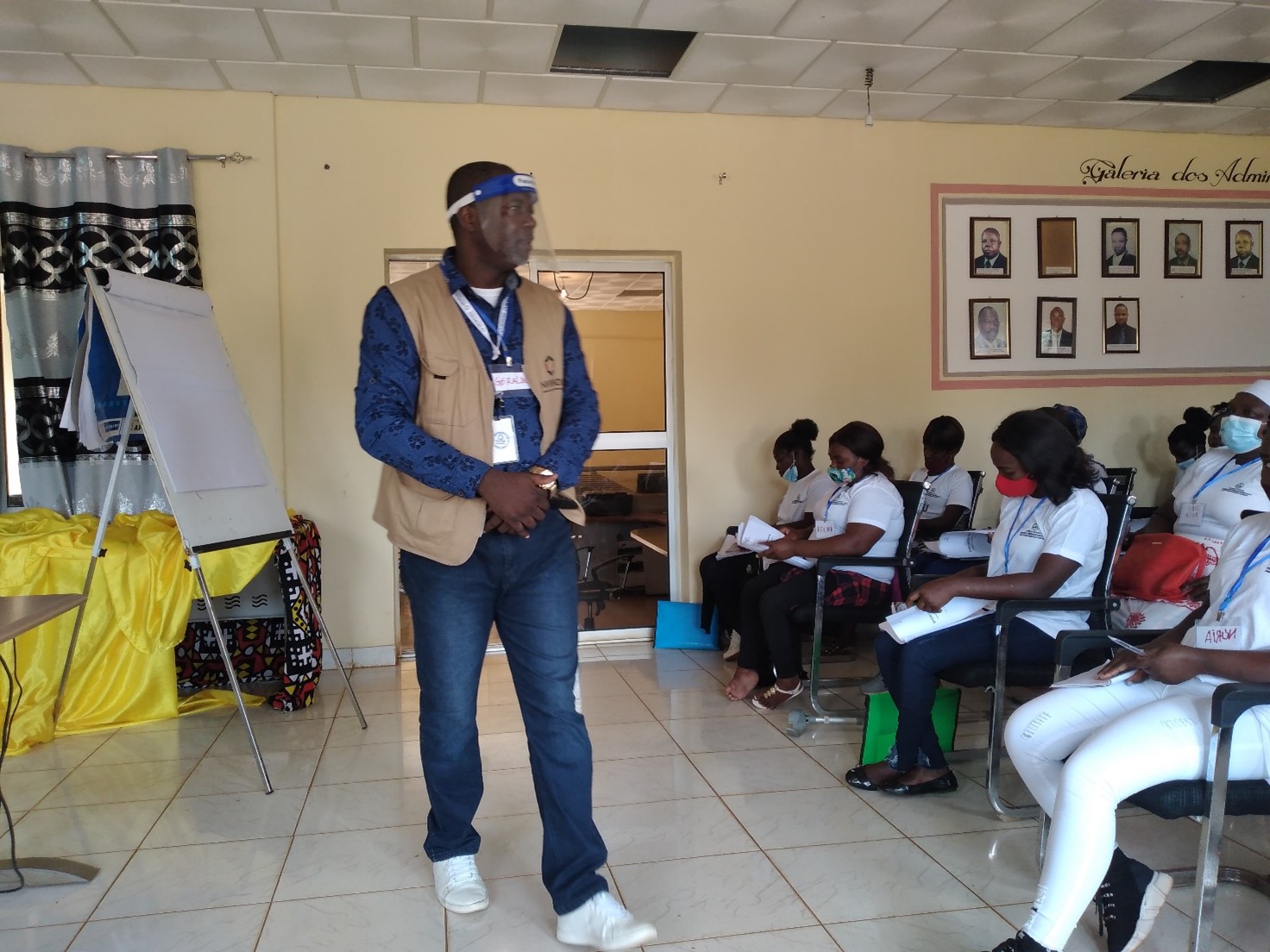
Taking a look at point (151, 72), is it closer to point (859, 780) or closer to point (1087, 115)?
point (859, 780)

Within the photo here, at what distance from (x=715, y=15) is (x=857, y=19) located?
0.56 meters

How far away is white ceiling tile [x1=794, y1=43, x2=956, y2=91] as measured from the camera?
417 cm

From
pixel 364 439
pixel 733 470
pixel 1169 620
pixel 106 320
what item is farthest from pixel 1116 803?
pixel 733 470

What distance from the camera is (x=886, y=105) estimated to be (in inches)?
191

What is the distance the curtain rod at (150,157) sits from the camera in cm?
426

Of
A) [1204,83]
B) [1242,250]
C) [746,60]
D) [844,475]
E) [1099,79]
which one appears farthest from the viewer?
[1242,250]

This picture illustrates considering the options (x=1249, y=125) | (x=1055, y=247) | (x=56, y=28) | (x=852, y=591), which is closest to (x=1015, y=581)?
(x=852, y=591)

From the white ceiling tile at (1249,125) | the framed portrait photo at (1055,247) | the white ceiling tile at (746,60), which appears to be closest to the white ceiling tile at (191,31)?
the white ceiling tile at (746,60)

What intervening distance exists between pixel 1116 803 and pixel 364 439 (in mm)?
1538

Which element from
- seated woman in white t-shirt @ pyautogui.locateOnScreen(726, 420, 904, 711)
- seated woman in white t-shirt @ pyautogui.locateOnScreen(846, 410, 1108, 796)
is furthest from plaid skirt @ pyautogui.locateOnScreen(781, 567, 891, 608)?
seated woman in white t-shirt @ pyautogui.locateOnScreen(846, 410, 1108, 796)

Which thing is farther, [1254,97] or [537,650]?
[1254,97]

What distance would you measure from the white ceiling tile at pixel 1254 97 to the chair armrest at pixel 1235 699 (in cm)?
421

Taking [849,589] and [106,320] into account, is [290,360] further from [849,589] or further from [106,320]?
[849,589]

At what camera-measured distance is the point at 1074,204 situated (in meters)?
5.26
